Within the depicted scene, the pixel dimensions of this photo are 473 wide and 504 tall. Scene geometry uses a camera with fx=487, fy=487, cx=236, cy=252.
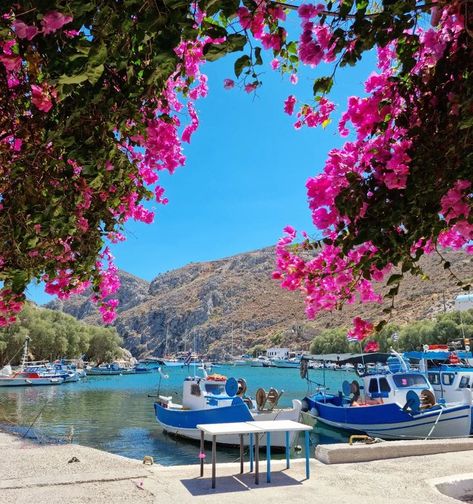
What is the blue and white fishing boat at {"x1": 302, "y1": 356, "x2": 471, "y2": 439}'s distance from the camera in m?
19.6

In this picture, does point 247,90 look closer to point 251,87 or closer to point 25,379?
point 251,87

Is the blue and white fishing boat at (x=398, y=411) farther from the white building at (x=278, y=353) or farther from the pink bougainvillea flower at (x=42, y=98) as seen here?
the white building at (x=278, y=353)

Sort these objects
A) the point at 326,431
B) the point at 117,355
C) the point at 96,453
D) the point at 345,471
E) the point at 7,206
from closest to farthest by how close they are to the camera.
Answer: the point at 7,206, the point at 345,471, the point at 96,453, the point at 326,431, the point at 117,355

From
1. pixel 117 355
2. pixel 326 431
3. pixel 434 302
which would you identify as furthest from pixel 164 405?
pixel 434 302

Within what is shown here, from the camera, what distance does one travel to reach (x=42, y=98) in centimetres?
352

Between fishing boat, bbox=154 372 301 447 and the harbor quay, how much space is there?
10141mm

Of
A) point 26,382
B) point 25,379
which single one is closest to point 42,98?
point 26,382

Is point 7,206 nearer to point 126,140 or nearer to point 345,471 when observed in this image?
point 126,140

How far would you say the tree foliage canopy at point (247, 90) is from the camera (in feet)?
8.30

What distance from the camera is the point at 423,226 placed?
12.7ft

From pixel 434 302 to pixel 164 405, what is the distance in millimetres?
109105

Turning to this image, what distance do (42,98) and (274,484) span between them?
7251 mm

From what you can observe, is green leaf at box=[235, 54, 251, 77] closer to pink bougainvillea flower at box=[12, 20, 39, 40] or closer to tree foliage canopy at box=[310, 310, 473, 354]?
pink bougainvillea flower at box=[12, 20, 39, 40]

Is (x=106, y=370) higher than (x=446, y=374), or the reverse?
(x=446, y=374)
